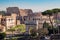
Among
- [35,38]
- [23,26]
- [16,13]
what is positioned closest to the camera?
[35,38]

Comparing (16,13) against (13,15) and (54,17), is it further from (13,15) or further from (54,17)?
(54,17)

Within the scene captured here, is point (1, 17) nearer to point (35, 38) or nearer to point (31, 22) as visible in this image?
point (31, 22)

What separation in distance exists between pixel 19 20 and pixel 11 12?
2.79 feet

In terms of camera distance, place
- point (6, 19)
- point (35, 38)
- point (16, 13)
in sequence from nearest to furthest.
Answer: point (35, 38) → point (6, 19) → point (16, 13)

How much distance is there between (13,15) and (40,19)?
92 centimetres

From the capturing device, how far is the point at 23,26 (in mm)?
7148

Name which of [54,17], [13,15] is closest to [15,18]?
[13,15]

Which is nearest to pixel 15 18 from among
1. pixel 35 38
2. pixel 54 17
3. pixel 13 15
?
pixel 13 15

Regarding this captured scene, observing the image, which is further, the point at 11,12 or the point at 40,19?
the point at 11,12

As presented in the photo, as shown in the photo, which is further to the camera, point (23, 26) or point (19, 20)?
point (19, 20)

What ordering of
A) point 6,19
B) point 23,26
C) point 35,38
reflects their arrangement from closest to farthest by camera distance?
point 35,38 < point 23,26 < point 6,19

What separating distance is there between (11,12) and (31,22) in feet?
3.56

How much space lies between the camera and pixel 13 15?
7953mm

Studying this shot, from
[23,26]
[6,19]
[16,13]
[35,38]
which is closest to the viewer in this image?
[35,38]
